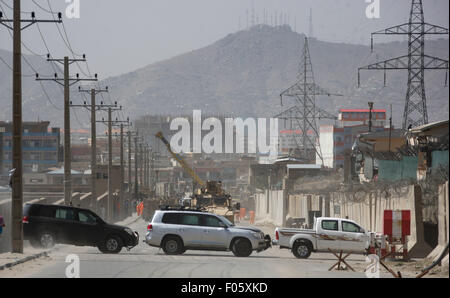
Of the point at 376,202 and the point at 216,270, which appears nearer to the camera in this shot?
the point at 216,270

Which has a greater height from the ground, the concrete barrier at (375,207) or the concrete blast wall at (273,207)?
the concrete barrier at (375,207)

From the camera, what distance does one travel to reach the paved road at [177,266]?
26.2 m

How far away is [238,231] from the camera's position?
37.8 metres

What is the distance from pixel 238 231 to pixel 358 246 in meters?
4.80

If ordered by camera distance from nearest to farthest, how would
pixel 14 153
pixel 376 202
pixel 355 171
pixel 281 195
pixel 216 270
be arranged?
pixel 216 270 → pixel 14 153 → pixel 376 202 → pixel 355 171 → pixel 281 195

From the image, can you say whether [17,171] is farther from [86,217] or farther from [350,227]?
[350,227]

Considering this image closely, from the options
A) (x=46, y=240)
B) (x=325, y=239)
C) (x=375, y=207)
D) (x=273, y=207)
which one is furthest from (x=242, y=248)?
(x=273, y=207)

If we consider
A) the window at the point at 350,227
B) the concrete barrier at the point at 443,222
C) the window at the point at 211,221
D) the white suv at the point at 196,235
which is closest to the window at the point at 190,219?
the white suv at the point at 196,235

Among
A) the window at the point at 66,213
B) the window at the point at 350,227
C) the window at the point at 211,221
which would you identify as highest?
the window at the point at 66,213

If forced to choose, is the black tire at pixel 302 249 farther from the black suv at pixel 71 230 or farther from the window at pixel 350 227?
the black suv at pixel 71 230

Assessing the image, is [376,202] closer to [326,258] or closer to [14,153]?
[326,258]

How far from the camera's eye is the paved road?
1032 inches

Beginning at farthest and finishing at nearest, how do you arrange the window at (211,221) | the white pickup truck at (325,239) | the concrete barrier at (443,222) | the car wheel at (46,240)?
the car wheel at (46,240) < the window at (211,221) < the white pickup truck at (325,239) < the concrete barrier at (443,222)
